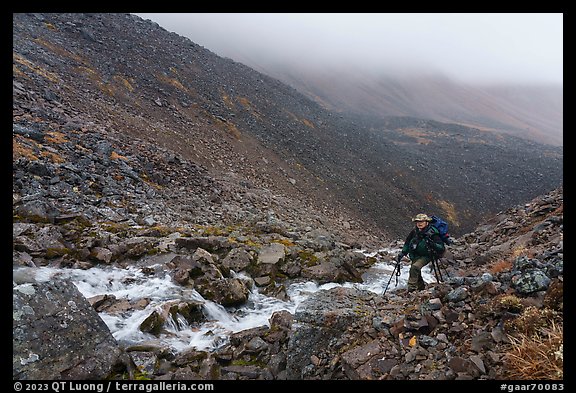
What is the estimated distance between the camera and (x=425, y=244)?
9562 millimetres

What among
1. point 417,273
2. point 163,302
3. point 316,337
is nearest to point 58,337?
point 163,302

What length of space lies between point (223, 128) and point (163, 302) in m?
24.0

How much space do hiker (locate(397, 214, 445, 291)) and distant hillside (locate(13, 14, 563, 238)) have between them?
38.5 ft

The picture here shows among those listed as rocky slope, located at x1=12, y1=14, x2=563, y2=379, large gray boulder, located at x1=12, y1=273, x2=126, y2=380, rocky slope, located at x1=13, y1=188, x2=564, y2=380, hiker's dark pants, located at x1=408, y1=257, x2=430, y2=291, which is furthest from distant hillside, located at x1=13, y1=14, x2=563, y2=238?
hiker's dark pants, located at x1=408, y1=257, x2=430, y2=291

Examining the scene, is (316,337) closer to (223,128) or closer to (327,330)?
A: (327,330)

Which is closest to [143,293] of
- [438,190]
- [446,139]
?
[438,190]

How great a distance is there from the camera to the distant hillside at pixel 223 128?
21641mm

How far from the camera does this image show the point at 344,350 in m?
6.48

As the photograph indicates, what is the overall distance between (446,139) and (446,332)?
72152 mm

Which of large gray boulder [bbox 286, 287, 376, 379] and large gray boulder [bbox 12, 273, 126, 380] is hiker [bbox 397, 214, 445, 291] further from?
large gray boulder [bbox 12, 273, 126, 380]

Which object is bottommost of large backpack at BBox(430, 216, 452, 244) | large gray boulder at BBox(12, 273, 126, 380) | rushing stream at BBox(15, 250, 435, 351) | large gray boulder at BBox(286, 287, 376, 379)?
rushing stream at BBox(15, 250, 435, 351)

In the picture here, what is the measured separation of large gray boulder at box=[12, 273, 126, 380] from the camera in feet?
18.3

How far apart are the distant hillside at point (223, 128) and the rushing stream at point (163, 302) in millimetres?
5974
